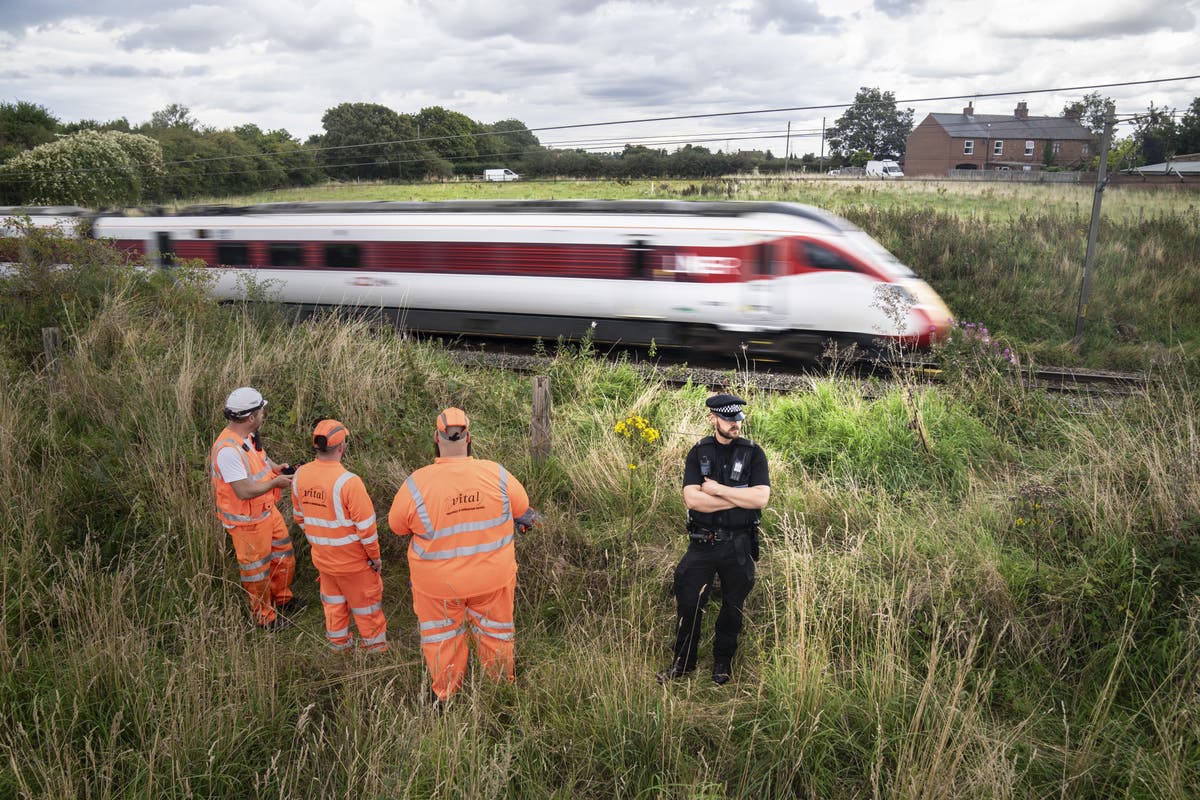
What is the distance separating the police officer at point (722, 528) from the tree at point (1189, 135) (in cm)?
5745

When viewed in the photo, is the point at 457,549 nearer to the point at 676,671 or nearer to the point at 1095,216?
the point at 676,671

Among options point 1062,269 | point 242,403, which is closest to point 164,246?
point 242,403

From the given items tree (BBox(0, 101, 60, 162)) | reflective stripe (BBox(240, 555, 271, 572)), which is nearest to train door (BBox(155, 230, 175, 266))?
reflective stripe (BBox(240, 555, 271, 572))

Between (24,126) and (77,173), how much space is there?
14.9 meters

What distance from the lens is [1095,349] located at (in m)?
12.6

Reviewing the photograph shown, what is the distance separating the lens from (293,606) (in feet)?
16.1

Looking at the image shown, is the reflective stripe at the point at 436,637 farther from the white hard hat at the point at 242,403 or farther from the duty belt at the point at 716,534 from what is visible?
the white hard hat at the point at 242,403

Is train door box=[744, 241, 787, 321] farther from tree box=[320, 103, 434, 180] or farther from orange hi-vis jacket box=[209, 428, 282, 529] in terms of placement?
tree box=[320, 103, 434, 180]

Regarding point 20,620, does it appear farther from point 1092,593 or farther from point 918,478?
point 918,478

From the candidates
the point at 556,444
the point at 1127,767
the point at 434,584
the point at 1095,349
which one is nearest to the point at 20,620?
the point at 434,584

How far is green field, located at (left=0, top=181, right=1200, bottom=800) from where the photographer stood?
306cm

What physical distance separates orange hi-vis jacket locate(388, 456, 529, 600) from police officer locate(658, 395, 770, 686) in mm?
1051

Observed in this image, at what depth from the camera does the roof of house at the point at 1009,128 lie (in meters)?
53.7

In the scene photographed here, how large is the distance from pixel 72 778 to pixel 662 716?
7.80 feet
